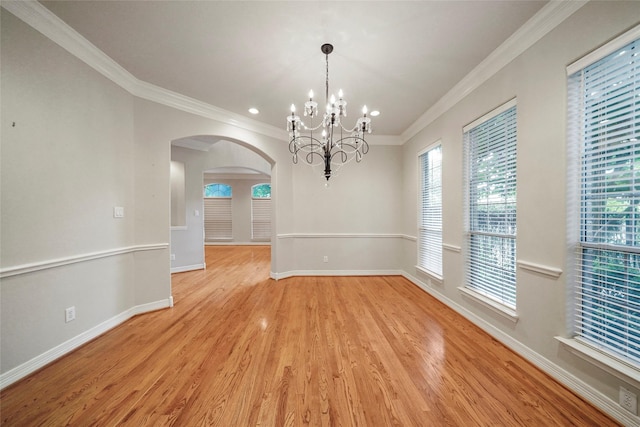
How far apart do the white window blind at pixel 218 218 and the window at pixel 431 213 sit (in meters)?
7.66

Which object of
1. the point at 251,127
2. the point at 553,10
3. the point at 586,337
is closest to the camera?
the point at 586,337

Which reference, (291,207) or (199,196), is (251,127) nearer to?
(291,207)

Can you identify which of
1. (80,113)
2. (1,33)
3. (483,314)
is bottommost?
(483,314)

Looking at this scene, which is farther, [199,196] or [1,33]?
[199,196]

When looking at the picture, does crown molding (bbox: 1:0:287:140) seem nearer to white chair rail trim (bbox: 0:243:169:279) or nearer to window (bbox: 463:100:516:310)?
white chair rail trim (bbox: 0:243:169:279)

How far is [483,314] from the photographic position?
247 cm

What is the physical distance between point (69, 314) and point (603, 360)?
408 centimetres

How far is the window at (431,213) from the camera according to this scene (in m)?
3.48

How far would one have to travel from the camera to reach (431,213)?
3697 millimetres

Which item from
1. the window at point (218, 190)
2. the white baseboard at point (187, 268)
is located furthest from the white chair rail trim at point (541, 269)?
the window at point (218, 190)

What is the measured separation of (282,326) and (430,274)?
2.35 metres

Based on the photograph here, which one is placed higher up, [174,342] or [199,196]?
[199,196]

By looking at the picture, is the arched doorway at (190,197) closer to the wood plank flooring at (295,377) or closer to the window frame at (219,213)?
the wood plank flooring at (295,377)

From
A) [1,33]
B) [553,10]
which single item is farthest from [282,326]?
[553,10]
